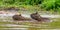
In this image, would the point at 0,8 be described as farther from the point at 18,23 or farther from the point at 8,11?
the point at 18,23

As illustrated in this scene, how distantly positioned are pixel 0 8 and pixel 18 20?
13.9 ft

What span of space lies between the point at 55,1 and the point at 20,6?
7.31 ft

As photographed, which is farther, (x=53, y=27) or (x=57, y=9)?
(x=57, y=9)

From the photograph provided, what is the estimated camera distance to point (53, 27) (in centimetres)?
1058

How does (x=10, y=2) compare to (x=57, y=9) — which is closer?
(x=57, y=9)

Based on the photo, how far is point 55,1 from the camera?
627 inches

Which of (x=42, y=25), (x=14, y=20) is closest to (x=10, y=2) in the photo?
(x=14, y=20)

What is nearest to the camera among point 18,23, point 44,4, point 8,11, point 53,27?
point 53,27

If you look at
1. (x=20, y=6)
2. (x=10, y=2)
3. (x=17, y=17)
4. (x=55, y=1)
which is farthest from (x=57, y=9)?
(x=17, y=17)

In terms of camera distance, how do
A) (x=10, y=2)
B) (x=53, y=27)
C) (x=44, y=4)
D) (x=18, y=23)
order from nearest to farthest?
(x=53, y=27), (x=18, y=23), (x=44, y=4), (x=10, y=2)

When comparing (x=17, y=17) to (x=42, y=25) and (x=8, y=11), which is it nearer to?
(x=42, y=25)

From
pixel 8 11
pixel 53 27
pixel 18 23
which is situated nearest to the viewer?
pixel 53 27

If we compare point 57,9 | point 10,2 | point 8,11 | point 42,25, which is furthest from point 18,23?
point 10,2

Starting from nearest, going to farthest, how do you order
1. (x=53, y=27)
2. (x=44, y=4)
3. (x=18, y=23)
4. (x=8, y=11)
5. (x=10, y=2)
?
1. (x=53, y=27)
2. (x=18, y=23)
3. (x=8, y=11)
4. (x=44, y=4)
5. (x=10, y=2)
